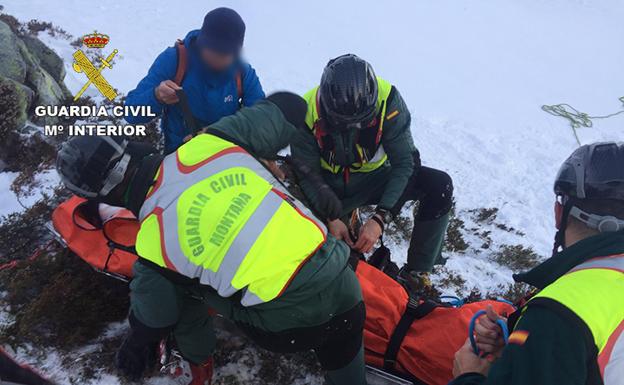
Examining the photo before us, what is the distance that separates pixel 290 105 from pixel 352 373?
1677 mm

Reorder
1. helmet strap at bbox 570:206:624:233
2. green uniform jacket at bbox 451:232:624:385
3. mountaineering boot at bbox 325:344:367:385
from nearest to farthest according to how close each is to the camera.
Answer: green uniform jacket at bbox 451:232:624:385 < helmet strap at bbox 570:206:624:233 < mountaineering boot at bbox 325:344:367:385

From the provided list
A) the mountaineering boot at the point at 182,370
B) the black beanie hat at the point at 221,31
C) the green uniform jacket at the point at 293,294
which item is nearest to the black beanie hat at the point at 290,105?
the green uniform jacket at the point at 293,294

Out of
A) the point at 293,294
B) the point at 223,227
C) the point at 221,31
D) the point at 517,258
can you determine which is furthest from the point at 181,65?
the point at 517,258

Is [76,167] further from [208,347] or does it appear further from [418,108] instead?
[418,108]

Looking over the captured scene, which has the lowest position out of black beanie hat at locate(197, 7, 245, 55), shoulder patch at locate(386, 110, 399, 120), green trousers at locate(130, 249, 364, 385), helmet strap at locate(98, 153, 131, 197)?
green trousers at locate(130, 249, 364, 385)

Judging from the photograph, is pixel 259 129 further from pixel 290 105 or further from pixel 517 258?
pixel 517 258

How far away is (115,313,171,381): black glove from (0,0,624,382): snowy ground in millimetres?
2423

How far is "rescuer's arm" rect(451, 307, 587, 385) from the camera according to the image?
49.4 inches

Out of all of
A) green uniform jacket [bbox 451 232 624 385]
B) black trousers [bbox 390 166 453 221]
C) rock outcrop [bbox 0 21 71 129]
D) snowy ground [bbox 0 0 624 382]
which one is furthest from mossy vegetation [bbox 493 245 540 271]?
rock outcrop [bbox 0 21 71 129]

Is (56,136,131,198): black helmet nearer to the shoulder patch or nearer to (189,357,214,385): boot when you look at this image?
(189,357,214,385): boot

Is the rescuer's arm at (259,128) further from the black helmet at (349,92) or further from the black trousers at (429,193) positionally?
the black trousers at (429,193)

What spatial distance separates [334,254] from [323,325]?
1.24 feet

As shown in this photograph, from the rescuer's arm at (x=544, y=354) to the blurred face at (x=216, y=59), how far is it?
2.77m

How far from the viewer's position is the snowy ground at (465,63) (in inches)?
252
